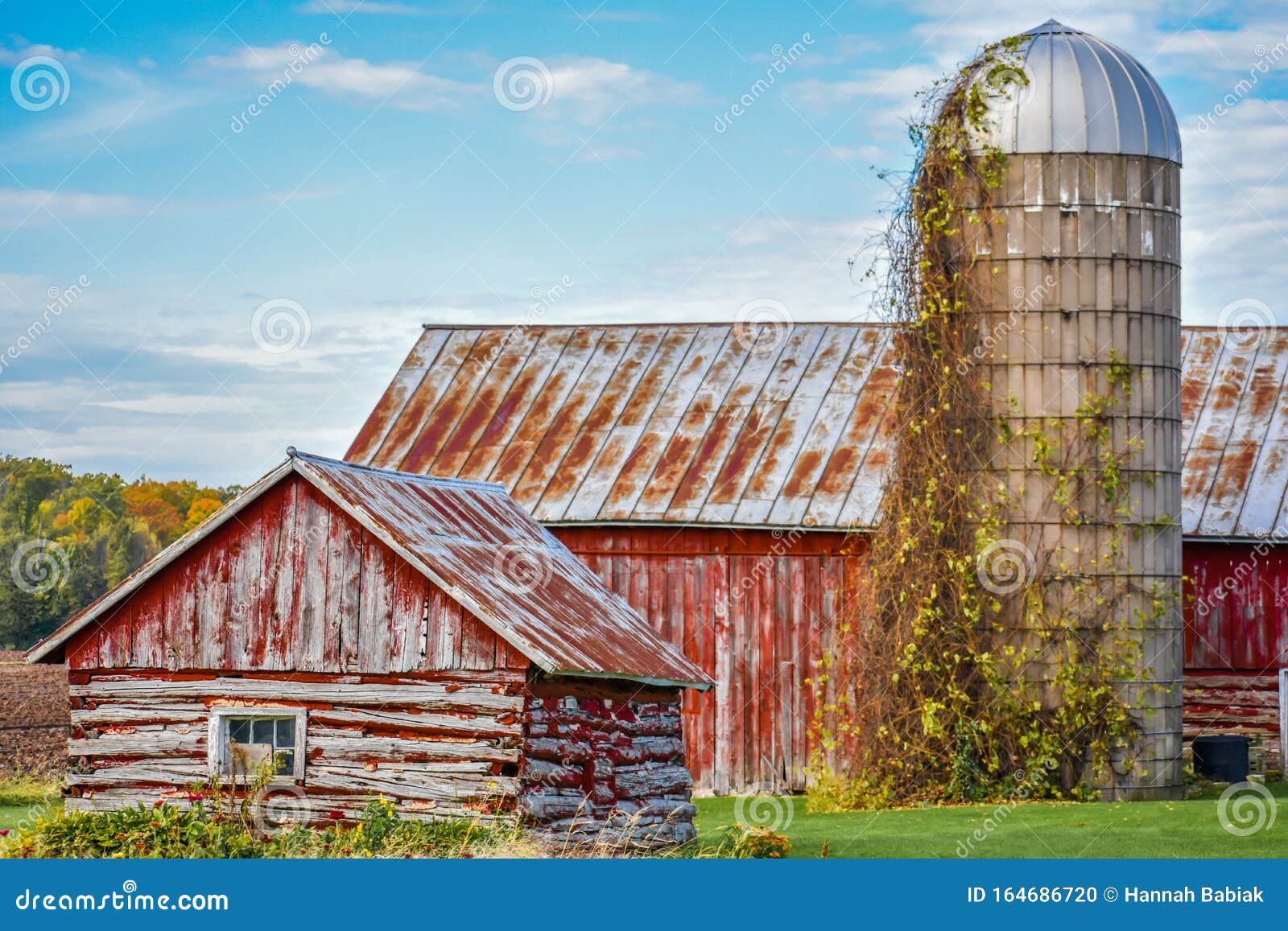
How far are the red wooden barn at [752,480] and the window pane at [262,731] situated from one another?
848 centimetres

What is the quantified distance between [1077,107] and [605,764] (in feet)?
32.4

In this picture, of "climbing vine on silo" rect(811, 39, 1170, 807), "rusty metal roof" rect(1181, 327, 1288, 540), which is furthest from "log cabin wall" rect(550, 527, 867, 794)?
"rusty metal roof" rect(1181, 327, 1288, 540)

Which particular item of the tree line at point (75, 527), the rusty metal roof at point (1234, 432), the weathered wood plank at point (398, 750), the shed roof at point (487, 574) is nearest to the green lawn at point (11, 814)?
the shed roof at point (487, 574)

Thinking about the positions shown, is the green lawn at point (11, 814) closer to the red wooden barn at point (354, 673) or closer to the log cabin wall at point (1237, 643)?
the red wooden barn at point (354, 673)

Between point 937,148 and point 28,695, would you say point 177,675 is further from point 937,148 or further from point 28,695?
point 28,695

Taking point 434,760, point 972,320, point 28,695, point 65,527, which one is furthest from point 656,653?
point 65,527

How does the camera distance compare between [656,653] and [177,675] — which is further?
[656,653]

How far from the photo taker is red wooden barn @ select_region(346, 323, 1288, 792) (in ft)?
72.9

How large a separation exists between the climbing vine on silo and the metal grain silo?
0.18 feet

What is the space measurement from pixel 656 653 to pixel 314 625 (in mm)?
3614

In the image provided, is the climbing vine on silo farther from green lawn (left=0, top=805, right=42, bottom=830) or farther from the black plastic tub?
green lawn (left=0, top=805, right=42, bottom=830)

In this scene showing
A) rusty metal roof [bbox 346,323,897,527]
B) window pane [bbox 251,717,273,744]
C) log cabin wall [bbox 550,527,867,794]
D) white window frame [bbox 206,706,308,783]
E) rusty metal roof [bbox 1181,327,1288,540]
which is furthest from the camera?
rusty metal roof [bbox 346,323,897,527]

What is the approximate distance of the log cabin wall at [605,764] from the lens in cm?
1438

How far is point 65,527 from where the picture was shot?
180ft
